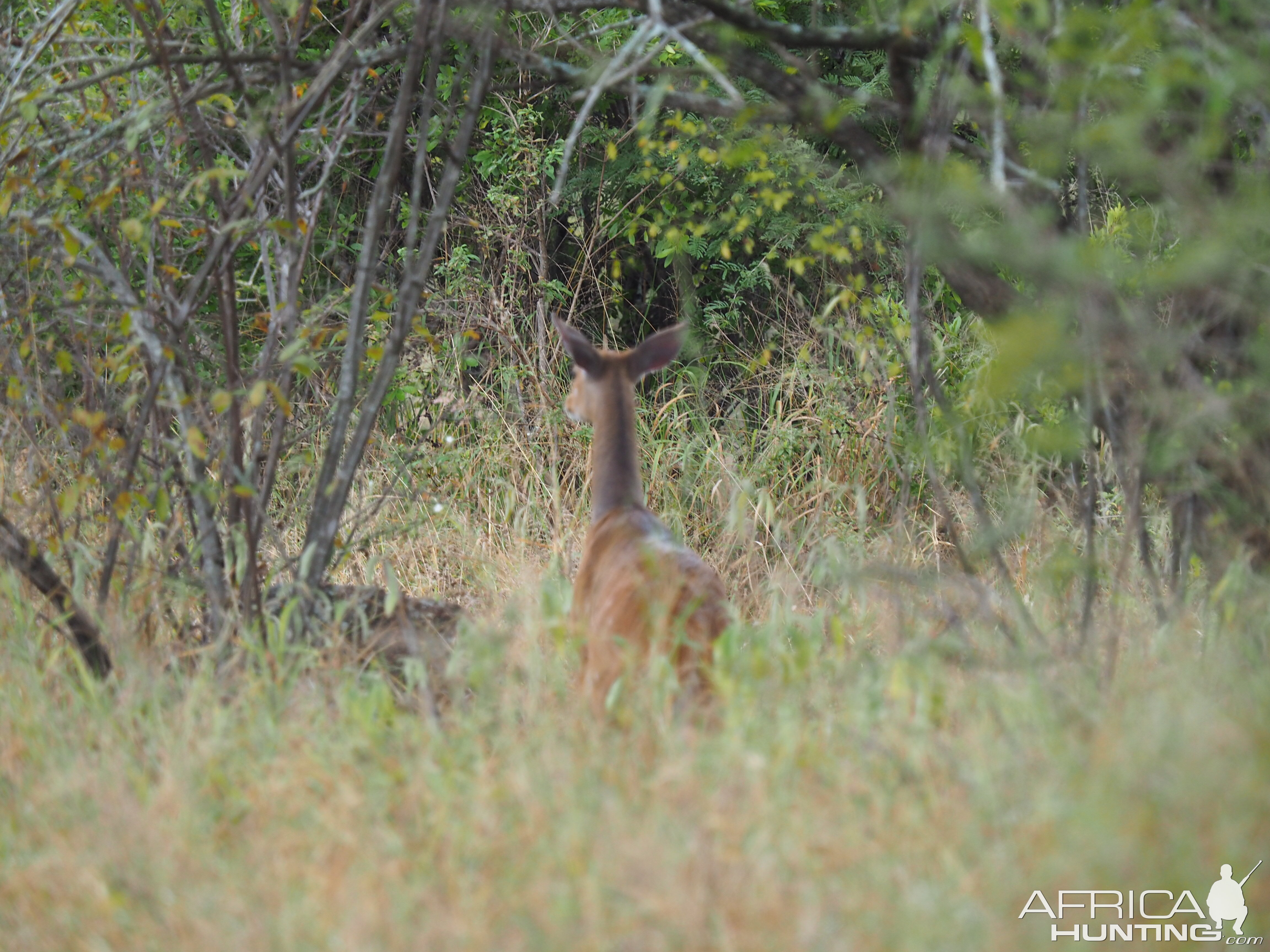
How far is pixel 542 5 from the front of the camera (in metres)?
3.54

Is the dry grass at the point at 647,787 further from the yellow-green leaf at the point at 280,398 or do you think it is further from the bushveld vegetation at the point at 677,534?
the yellow-green leaf at the point at 280,398

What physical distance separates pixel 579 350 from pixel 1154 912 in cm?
294

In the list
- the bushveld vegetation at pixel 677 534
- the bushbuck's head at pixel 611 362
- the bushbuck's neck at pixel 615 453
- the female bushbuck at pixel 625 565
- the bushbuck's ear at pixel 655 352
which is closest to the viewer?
the bushveld vegetation at pixel 677 534

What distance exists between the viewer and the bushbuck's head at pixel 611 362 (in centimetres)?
454

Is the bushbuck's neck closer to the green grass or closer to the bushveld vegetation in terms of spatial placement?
the bushveld vegetation

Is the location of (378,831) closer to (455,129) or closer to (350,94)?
(350,94)

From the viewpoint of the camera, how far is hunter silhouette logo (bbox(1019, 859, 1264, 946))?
6.69 feet

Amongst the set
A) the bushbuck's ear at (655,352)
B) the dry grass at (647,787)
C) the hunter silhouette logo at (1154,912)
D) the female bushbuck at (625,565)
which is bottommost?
the hunter silhouette logo at (1154,912)

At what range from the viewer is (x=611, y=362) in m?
4.65

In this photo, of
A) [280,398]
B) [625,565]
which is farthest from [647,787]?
[280,398]

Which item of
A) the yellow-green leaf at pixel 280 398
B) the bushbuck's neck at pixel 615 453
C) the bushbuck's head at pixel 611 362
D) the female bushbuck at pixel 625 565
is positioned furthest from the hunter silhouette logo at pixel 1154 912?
the bushbuck's head at pixel 611 362

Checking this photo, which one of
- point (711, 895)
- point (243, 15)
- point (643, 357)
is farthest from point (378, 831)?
point (243, 15)

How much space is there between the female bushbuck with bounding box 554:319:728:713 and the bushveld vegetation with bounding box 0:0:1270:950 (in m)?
0.19

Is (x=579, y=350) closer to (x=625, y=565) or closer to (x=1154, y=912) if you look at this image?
(x=625, y=565)
